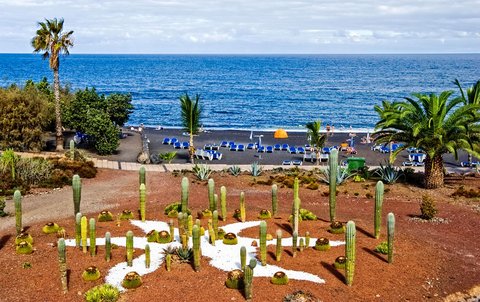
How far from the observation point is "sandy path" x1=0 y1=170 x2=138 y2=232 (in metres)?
26.3

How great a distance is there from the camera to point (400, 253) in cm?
2072

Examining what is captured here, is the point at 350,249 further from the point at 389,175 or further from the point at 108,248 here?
the point at 389,175

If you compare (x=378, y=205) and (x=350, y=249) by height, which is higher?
(x=378, y=205)

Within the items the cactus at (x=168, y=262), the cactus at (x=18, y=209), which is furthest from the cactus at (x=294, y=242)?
the cactus at (x=18, y=209)

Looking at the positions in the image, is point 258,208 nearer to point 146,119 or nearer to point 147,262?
point 147,262

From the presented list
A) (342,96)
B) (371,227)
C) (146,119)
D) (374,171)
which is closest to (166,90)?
(342,96)

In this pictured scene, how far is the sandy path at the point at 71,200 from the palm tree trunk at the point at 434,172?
16.2m

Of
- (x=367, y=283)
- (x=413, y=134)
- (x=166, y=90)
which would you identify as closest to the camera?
(x=367, y=283)

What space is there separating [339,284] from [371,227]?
6.55 m

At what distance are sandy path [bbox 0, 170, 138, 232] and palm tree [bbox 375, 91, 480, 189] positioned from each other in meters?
15.4

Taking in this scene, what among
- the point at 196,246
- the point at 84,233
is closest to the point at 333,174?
the point at 196,246

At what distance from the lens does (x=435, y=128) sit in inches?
1203

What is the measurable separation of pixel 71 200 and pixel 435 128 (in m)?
19.7

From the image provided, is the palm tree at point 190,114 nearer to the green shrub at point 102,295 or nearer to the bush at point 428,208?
the bush at point 428,208
